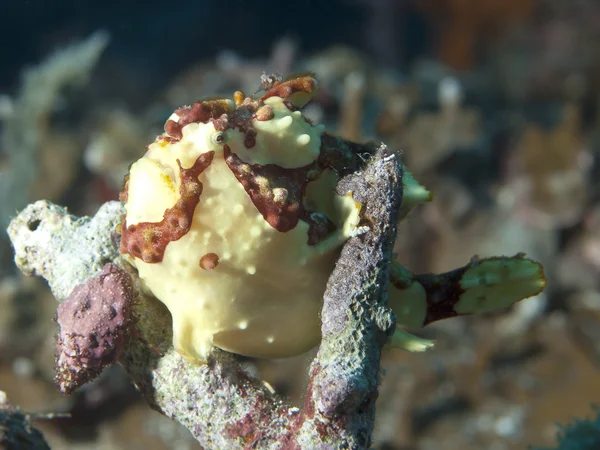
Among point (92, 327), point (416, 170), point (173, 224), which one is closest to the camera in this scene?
point (173, 224)

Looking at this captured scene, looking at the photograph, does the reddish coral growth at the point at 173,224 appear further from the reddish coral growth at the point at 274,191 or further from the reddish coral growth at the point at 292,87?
the reddish coral growth at the point at 292,87

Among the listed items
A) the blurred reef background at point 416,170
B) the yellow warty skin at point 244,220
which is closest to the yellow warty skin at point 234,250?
the yellow warty skin at point 244,220

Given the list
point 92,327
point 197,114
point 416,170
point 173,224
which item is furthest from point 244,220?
point 416,170

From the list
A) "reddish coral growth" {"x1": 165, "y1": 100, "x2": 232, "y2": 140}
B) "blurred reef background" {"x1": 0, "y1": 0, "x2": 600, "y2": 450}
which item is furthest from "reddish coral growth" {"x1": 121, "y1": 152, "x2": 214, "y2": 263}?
"blurred reef background" {"x1": 0, "y1": 0, "x2": 600, "y2": 450}

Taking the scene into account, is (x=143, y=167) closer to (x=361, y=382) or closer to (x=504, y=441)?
(x=361, y=382)

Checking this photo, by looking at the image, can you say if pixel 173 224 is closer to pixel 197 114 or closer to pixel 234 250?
pixel 234 250

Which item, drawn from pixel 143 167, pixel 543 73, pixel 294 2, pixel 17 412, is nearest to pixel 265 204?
pixel 143 167

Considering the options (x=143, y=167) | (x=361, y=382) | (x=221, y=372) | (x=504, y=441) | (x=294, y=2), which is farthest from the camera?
(x=294, y=2)
